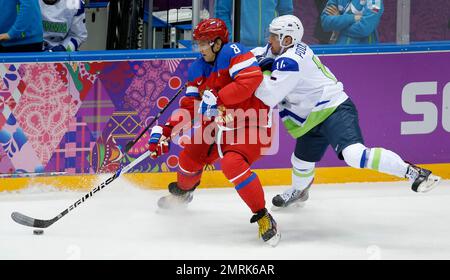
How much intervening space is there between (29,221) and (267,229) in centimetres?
115

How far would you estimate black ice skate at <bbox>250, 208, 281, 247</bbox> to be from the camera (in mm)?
4719

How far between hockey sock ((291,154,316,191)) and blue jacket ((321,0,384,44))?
3.24ft

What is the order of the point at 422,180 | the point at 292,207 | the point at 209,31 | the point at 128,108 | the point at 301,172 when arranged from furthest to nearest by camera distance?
the point at 128,108
the point at 292,207
the point at 301,172
the point at 209,31
the point at 422,180

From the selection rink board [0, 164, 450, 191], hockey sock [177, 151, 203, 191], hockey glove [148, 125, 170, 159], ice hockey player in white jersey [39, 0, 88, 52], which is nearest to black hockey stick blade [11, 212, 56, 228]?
hockey glove [148, 125, 170, 159]

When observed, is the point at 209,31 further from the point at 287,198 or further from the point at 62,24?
the point at 62,24

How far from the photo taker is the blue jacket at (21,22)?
19.6 ft

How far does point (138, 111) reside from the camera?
5.91 meters

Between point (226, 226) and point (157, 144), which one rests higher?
point (157, 144)

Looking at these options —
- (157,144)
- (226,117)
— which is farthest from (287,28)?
(157,144)

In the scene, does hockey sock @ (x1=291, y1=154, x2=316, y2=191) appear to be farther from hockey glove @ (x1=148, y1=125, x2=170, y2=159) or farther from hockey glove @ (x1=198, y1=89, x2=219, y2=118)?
hockey glove @ (x1=148, y1=125, x2=170, y2=159)

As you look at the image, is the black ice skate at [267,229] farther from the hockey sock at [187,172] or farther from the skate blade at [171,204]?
the skate blade at [171,204]

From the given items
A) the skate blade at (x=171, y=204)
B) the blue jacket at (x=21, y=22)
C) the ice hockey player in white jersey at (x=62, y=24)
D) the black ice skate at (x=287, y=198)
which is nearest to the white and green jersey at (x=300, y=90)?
the black ice skate at (x=287, y=198)

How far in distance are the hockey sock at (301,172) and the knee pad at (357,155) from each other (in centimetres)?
56

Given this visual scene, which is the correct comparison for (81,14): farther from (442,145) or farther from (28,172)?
(442,145)
